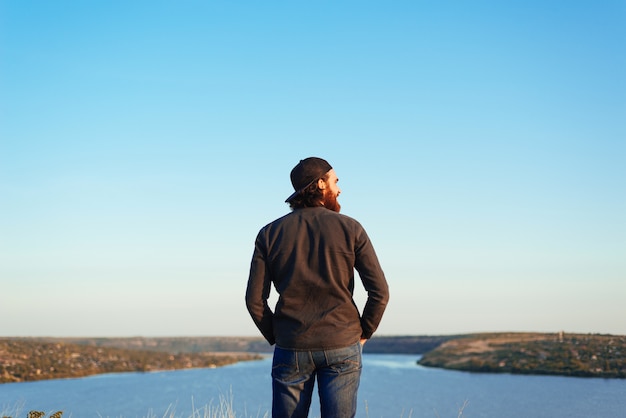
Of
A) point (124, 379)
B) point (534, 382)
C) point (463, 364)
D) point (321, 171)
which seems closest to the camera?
point (321, 171)

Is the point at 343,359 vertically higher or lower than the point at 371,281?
lower

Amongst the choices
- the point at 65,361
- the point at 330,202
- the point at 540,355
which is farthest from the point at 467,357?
the point at 330,202

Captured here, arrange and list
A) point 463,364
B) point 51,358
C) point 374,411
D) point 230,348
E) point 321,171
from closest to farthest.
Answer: point 321,171 < point 374,411 < point 51,358 < point 463,364 < point 230,348

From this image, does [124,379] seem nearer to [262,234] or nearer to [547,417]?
[547,417]

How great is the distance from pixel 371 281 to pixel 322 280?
0.28 m


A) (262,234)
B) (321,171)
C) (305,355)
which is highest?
(321,171)

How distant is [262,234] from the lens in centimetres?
386

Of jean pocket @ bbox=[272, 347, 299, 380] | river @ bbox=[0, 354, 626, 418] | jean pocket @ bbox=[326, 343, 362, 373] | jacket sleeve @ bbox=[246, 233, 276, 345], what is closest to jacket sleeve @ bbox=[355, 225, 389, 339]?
jean pocket @ bbox=[326, 343, 362, 373]

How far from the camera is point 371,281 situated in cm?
372

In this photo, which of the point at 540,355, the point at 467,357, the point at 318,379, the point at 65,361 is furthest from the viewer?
the point at 467,357

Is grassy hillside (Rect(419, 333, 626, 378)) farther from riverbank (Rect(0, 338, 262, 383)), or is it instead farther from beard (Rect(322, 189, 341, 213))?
beard (Rect(322, 189, 341, 213))

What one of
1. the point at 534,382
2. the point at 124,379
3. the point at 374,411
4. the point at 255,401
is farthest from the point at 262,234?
the point at 124,379

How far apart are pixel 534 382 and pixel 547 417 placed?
10.0 m

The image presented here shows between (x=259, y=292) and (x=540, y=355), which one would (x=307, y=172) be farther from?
(x=540, y=355)
